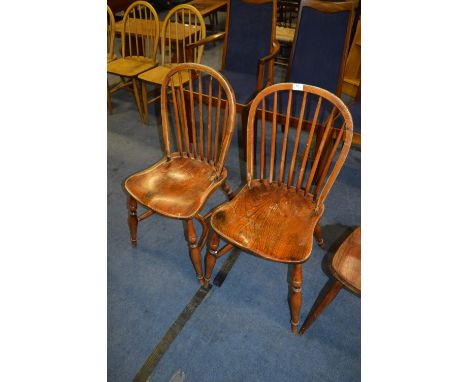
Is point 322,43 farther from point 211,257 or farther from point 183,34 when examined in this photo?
point 211,257

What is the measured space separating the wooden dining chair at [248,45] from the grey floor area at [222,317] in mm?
977

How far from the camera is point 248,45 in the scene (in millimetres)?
2291

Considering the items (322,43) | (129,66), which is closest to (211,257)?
(322,43)

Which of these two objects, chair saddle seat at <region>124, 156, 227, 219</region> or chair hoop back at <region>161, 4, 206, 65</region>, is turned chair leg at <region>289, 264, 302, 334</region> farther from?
chair hoop back at <region>161, 4, 206, 65</region>

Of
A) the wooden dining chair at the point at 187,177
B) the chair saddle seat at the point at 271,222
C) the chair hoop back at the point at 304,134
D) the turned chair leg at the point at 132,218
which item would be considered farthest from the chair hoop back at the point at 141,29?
the chair saddle seat at the point at 271,222

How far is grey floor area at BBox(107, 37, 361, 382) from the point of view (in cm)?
131

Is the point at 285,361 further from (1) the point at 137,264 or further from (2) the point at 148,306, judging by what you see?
(1) the point at 137,264

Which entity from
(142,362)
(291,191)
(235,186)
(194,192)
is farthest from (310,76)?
(142,362)

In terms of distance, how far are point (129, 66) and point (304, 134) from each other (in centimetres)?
165

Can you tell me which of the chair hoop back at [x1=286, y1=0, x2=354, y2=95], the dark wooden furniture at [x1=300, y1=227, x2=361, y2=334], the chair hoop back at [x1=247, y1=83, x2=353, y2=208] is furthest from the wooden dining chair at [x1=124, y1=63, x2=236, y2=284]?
the chair hoop back at [x1=286, y1=0, x2=354, y2=95]

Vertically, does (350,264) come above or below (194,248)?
above

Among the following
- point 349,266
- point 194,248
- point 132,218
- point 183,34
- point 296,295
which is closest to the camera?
point 349,266

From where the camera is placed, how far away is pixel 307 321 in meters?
1.38

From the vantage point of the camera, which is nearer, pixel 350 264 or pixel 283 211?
pixel 350 264
